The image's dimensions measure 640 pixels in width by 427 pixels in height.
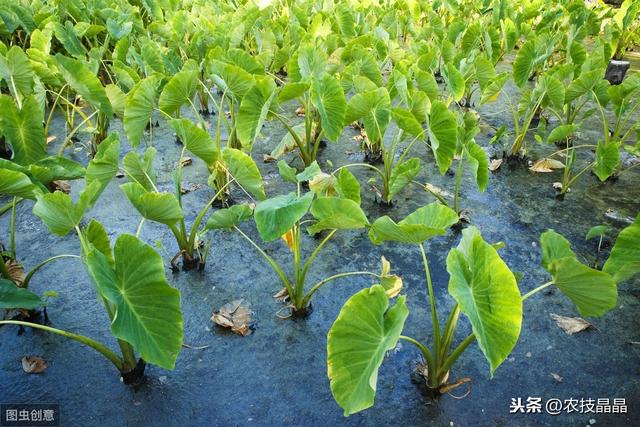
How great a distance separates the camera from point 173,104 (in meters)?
2.33

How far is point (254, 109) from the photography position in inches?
84.5

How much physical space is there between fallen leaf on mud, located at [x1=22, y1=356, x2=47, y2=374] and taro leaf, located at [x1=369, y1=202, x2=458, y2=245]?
1.17 metres

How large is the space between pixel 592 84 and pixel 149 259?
8.21 feet

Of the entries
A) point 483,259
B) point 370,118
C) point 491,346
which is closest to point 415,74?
point 370,118

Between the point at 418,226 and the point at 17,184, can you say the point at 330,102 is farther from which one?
the point at 17,184

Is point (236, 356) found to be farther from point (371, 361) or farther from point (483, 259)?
point (483, 259)

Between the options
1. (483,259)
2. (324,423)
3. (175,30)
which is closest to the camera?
(483,259)

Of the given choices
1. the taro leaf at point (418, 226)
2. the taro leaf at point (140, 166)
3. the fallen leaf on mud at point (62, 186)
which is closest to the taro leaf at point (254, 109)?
the taro leaf at point (140, 166)

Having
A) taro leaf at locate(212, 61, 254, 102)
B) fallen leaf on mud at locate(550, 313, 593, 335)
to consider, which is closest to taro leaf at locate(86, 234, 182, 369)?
taro leaf at locate(212, 61, 254, 102)

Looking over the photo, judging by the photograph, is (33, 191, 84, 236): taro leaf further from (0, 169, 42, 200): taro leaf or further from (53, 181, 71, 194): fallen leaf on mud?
(53, 181, 71, 194): fallen leaf on mud

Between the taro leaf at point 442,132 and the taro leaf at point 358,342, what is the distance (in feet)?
3.22

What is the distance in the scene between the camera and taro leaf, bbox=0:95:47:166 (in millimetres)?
1956

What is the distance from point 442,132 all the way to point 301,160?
1105mm

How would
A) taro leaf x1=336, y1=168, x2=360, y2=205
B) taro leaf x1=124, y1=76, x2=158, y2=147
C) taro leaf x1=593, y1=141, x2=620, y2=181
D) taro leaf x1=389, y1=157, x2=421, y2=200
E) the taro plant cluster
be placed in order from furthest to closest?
taro leaf x1=593, y1=141, x2=620, y2=181, taro leaf x1=124, y1=76, x2=158, y2=147, taro leaf x1=389, y1=157, x2=421, y2=200, taro leaf x1=336, y1=168, x2=360, y2=205, the taro plant cluster
